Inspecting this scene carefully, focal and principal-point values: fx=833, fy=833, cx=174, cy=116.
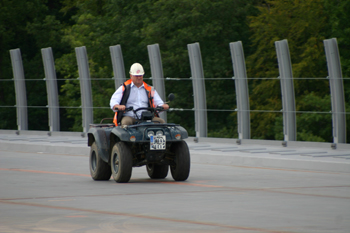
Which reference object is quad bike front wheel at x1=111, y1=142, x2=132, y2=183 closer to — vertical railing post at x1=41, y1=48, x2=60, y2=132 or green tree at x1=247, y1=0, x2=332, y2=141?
vertical railing post at x1=41, y1=48, x2=60, y2=132

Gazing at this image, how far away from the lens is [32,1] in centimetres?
5450

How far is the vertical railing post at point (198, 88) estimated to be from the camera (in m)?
21.3

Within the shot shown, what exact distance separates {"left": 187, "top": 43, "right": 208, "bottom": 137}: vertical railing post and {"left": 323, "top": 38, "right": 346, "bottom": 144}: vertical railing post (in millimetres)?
3698

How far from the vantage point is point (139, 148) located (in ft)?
43.3

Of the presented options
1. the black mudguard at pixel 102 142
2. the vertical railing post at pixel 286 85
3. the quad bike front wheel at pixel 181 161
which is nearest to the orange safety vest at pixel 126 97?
the black mudguard at pixel 102 142

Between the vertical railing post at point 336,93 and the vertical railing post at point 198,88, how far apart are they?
12.1 ft

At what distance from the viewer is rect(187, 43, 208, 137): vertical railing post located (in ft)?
69.8

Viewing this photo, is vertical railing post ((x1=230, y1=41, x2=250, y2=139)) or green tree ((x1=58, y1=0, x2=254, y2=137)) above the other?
green tree ((x1=58, y1=0, x2=254, y2=137))

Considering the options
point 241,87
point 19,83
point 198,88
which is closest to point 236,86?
point 241,87

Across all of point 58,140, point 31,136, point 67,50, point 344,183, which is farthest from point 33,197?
point 67,50

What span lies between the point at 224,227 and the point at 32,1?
48.2 metres

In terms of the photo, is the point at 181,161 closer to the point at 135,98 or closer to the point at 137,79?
the point at 135,98

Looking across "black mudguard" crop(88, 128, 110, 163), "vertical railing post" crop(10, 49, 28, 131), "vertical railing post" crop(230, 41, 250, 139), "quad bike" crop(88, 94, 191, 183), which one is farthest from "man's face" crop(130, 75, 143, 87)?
"vertical railing post" crop(10, 49, 28, 131)

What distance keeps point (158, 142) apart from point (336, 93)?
23.9 ft
